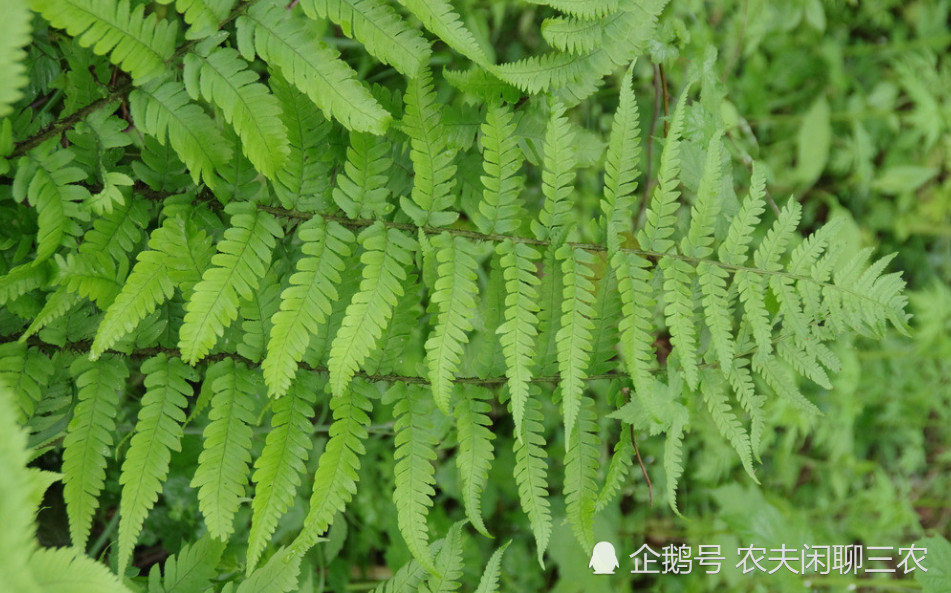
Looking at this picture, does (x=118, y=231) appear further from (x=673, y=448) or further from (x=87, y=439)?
(x=673, y=448)

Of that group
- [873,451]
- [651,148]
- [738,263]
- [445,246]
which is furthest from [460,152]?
[873,451]

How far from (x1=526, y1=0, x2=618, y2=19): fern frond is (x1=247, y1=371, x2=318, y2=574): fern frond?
1083mm

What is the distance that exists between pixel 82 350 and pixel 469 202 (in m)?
1.07

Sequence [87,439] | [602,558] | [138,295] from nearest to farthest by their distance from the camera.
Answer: [138,295] → [87,439] → [602,558]

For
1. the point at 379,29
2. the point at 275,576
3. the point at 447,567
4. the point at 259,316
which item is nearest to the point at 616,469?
the point at 447,567

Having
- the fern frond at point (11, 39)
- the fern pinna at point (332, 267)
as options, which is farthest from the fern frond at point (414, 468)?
the fern frond at point (11, 39)

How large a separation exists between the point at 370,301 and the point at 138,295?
1.62 feet

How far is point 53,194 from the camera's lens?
4.55 ft

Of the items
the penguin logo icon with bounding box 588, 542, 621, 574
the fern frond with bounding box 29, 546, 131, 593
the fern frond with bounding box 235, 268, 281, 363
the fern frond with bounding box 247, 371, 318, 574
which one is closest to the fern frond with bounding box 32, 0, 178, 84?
the fern frond with bounding box 235, 268, 281, 363

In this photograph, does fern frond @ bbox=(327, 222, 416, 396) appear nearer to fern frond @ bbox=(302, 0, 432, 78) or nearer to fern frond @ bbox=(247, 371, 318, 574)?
fern frond @ bbox=(247, 371, 318, 574)

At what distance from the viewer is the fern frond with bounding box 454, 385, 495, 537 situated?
1651mm

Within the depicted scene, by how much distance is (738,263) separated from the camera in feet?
5.56

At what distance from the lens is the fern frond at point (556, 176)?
1.51 metres

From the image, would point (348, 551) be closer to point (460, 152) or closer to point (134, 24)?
point (460, 152)
